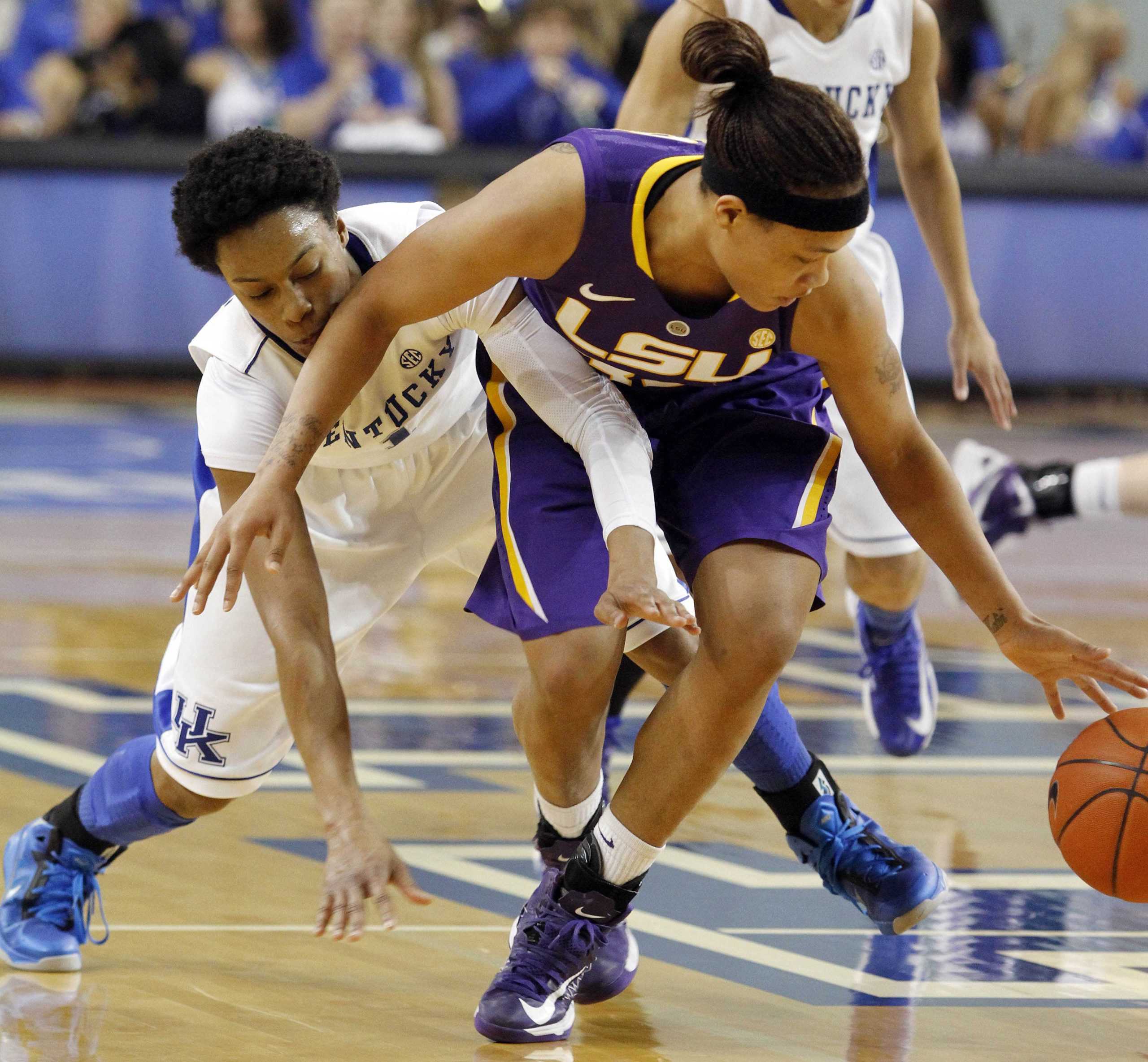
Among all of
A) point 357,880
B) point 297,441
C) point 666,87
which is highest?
point 666,87

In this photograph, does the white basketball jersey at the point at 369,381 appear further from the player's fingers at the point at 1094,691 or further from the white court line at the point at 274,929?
the player's fingers at the point at 1094,691

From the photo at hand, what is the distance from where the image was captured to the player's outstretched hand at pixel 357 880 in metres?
2.50

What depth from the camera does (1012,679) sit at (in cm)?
572

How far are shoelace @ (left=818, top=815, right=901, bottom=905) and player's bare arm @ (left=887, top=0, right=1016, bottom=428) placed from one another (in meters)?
1.28

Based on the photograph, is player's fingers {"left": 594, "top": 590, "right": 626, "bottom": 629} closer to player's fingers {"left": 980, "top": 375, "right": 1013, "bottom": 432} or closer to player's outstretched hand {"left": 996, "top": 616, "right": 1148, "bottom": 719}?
player's outstretched hand {"left": 996, "top": 616, "right": 1148, "bottom": 719}

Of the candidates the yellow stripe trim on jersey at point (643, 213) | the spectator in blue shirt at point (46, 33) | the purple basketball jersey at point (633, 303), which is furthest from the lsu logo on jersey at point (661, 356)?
the spectator in blue shirt at point (46, 33)

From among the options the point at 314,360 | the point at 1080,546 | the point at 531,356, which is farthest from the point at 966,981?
the point at 1080,546

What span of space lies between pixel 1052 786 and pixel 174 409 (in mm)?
8587

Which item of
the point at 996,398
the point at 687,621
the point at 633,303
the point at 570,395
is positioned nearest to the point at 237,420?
the point at 570,395

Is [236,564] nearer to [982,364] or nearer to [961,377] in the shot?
[982,364]

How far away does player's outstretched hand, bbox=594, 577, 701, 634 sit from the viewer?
2.71m

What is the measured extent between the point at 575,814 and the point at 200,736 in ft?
2.12

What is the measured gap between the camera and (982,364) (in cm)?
441

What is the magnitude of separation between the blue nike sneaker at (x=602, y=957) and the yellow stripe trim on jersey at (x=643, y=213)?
89cm
